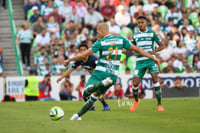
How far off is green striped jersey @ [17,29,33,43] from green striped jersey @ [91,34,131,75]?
14639 millimetres

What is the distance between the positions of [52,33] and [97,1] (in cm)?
327

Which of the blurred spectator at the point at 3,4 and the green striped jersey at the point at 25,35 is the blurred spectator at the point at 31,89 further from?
the blurred spectator at the point at 3,4

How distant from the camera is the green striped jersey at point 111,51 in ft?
39.6

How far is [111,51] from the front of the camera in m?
12.1

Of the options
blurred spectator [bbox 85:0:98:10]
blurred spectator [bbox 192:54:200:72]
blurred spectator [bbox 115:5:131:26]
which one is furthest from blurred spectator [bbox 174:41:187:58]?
blurred spectator [bbox 85:0:98:10]

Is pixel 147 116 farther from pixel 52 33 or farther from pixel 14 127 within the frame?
pixel 52 33

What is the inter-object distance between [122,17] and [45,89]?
238 inches

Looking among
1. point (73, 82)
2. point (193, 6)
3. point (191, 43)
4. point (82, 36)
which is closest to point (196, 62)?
point (191, 43)

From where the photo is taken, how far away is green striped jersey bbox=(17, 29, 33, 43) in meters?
26.4

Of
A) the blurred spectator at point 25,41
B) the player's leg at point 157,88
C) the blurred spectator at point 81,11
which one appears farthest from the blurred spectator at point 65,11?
the player's leg at point 157,88

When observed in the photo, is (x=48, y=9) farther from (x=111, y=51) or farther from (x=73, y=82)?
(x=111, y=51)

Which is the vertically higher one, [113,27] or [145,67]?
[113,27]

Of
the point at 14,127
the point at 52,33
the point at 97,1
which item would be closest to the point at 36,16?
the point at 52,33

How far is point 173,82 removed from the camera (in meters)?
25.0
